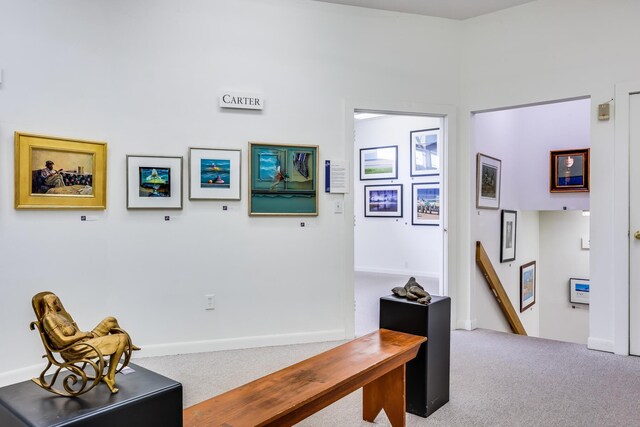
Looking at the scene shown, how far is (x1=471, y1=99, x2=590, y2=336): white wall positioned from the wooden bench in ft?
8.60

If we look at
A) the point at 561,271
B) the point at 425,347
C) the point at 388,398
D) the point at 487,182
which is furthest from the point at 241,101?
the point at 561,271

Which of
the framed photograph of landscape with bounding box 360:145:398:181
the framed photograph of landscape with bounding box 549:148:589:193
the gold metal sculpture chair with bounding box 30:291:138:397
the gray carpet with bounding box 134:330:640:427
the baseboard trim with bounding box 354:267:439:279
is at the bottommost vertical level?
the gray carpet with bounding box 134:330:640:427

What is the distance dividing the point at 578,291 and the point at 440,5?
184 inches

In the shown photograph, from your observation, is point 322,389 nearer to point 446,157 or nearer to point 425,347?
point 425,347

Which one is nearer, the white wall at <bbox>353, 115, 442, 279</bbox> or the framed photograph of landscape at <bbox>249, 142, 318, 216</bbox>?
the framed photograph of landscape at <bbox>249, 142, 318, 216</bbox>

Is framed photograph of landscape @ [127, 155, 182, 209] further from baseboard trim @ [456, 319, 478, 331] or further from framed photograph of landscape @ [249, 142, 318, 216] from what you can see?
baseboard trim @ [456, 319, 478, 331]

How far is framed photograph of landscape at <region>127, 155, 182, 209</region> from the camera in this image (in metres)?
3.40

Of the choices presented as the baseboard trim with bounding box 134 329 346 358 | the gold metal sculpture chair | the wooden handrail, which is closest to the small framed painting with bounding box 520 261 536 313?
the wooden handrail

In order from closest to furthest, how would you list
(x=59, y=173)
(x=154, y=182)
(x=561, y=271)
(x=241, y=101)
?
(x=59, y=173) → (x=154, y=182) → (x=241, y=101) → (x=561, y=271)

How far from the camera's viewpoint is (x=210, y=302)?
3.63 metres

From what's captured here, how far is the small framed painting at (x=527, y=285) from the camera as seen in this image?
Answer: 19.6ft

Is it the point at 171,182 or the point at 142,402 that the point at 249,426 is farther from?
the point at 171,182

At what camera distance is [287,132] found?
3.84 metres

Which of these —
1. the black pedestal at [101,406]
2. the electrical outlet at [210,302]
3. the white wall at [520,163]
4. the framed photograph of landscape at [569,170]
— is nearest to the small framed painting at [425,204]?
the white wall at [520,163]
